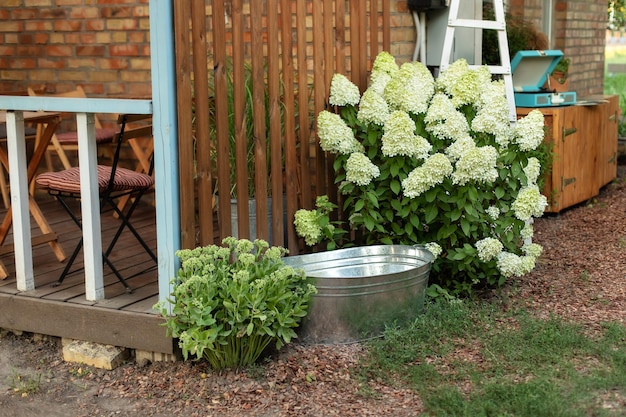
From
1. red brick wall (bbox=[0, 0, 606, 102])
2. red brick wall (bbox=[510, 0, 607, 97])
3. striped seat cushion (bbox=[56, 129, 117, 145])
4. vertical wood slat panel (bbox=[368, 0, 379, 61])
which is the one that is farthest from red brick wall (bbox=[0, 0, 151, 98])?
red brick wall (bbox=[510, 0, 607, 97])

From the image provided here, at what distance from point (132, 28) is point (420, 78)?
234cm

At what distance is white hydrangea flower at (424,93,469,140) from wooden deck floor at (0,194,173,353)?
151 cm

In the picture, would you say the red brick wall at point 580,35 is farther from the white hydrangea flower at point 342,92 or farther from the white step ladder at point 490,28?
the white hydrangea flower at point 342,92

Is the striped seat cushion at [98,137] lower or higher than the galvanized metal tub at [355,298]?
higher

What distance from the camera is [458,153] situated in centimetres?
430

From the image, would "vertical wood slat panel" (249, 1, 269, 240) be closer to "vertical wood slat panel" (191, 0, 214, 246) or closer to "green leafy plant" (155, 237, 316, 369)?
"vertical wood slat panel" (191, 0, 214, 246)

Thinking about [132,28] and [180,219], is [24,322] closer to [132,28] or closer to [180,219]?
[180,219]

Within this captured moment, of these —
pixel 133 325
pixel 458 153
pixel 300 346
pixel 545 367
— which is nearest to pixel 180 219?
pixel 133 325

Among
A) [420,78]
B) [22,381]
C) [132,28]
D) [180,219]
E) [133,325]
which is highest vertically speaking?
[132,28]

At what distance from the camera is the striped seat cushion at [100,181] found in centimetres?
427

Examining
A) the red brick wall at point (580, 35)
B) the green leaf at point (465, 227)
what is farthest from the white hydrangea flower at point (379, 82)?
the red brick wall at point (580, 35)

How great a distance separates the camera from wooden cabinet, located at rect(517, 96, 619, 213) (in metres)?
6.46

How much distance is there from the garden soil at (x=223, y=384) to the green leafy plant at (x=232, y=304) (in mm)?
133

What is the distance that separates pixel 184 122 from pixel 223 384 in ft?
3.53
